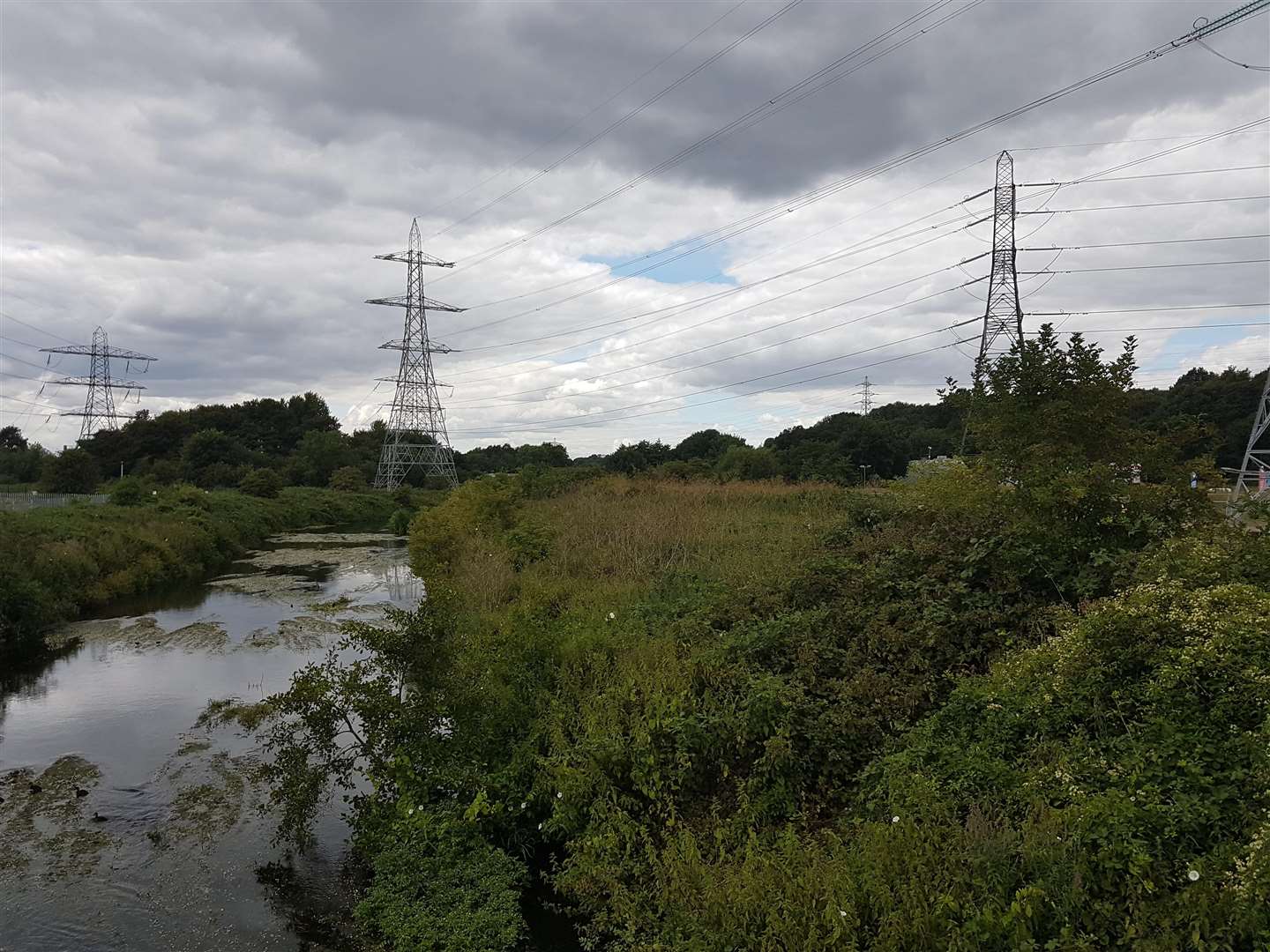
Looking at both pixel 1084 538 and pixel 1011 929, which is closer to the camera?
pixel 1011 929

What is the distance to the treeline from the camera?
30969 millimetres

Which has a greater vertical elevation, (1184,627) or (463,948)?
(1184,627)

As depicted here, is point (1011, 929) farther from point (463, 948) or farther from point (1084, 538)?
point (1084, 538)

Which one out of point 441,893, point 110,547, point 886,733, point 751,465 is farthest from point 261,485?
point 886,733

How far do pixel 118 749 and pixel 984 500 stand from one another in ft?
45.7

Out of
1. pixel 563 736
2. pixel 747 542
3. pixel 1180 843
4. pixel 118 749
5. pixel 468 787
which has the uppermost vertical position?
pixel 747 542

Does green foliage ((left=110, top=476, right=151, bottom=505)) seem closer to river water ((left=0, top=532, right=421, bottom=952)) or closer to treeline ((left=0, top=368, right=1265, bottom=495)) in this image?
treeline ((left=0, top=368, right=1265, bottom=495))

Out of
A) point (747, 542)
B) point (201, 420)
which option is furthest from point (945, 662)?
point (201, 420)

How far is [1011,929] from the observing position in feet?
14.7

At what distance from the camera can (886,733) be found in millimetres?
7508

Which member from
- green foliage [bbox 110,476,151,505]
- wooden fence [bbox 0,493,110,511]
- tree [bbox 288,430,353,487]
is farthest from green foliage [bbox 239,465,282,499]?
wooden fence [bbox 0,493,110,511]

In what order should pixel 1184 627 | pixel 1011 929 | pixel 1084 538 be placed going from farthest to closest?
pixel 1084 538 < pixel 1184 627 < pixel 1011 929

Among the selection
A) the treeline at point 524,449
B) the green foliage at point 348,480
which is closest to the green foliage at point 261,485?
the treeline at point 524,449

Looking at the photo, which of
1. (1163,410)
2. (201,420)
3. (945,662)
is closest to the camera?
(945,662)
